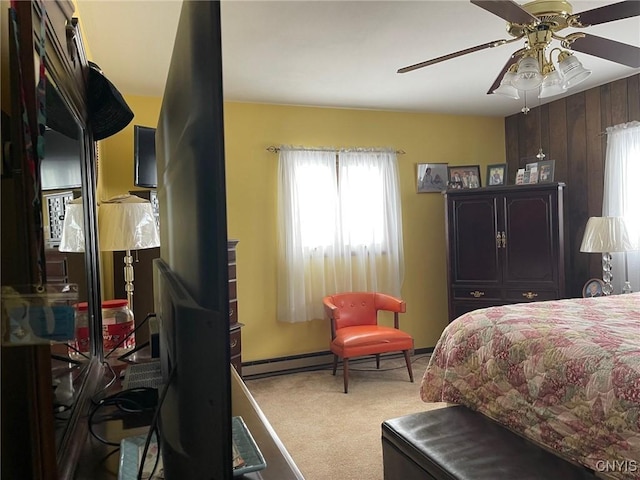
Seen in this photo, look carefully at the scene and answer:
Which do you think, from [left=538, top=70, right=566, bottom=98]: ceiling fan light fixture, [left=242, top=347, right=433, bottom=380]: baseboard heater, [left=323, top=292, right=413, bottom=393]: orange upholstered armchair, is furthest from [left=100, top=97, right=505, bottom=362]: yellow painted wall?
[left=538, top=70, right=566, bottom=98]: ceiling fan light fixture

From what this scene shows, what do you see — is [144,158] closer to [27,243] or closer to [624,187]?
[27,243]

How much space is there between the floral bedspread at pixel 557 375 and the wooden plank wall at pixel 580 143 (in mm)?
1895

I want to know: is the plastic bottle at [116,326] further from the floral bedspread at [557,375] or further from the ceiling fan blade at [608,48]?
the ceiling fan blade at [608,48]

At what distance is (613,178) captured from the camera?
151 inches

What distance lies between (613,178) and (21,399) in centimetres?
443

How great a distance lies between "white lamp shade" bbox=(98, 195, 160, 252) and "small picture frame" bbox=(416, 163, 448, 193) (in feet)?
11.2

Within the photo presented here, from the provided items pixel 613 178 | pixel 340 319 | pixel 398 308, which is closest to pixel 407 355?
pixel 398 308

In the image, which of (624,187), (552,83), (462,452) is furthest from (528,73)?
(624,187)

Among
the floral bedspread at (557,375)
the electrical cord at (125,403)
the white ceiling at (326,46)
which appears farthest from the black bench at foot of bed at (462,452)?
the white ceiling at (326,46)

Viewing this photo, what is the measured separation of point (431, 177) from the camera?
4879 millimetres

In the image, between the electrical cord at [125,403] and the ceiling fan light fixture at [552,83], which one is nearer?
the electrical cord at [125,403]

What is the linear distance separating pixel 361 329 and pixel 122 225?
254 centimetres

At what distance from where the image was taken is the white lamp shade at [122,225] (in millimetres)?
2000

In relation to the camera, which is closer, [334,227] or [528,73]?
[528,73]
